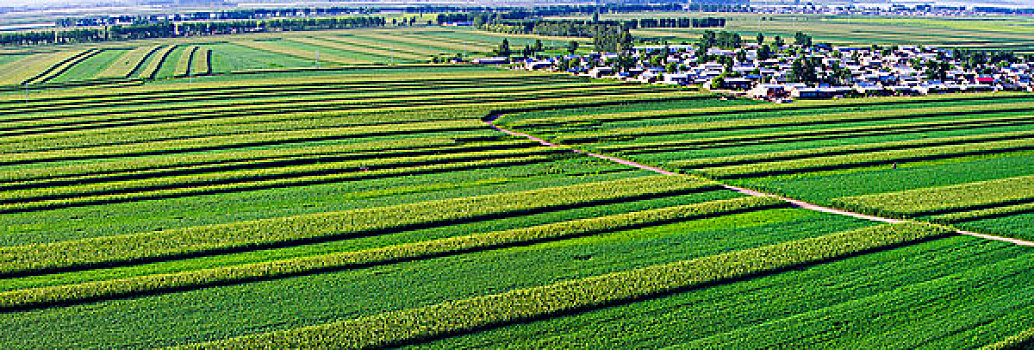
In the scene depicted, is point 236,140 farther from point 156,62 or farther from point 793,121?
point 156,62

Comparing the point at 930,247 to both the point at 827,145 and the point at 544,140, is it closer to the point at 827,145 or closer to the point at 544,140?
the point at 827,145

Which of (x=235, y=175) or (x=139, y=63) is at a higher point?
(x=139, y=63)

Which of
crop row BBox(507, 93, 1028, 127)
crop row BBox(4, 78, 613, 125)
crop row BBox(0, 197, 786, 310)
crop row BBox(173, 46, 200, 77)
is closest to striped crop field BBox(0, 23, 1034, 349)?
crop row BBox(0, 197, 786, 310)

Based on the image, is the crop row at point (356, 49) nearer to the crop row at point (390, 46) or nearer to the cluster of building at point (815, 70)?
the crop row at point (390, 46)

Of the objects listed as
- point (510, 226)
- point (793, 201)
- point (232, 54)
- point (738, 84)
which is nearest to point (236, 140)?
point (510, 226)

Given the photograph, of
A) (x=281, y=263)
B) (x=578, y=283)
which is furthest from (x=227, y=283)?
(x=578, y=283)
